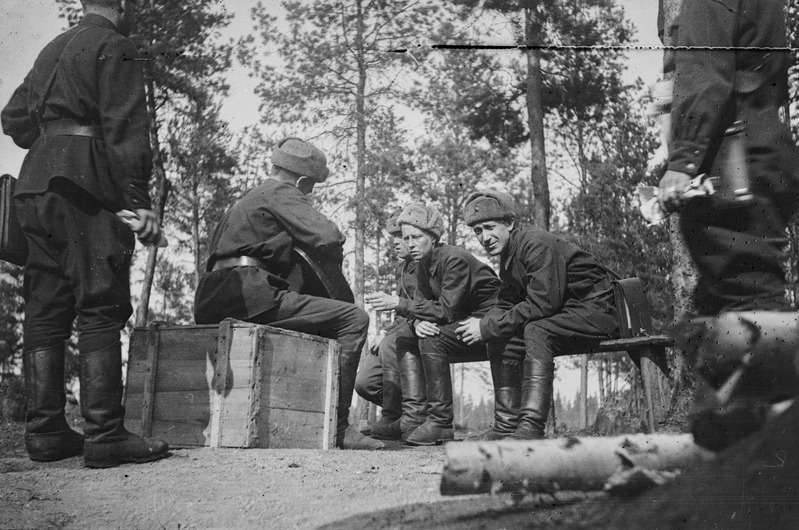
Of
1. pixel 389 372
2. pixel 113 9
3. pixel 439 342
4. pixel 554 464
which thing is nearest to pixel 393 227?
pixel 389 372

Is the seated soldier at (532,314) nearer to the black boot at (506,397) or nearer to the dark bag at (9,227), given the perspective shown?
the black boot at (506,397)

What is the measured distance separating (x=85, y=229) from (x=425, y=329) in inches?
88.5

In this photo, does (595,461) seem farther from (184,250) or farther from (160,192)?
(184,250)

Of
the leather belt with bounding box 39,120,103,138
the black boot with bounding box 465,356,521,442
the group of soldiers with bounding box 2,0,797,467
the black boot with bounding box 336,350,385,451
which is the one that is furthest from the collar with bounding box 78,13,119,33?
the black boot with bounding box 465,356,521,442

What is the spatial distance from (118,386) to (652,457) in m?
2.16

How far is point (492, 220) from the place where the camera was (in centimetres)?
462

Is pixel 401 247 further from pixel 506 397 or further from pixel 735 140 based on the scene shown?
pixel 735 140

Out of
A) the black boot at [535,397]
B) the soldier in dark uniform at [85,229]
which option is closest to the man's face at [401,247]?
the black boot at [535,397]

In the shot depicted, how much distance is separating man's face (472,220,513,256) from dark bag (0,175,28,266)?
2.52 metres

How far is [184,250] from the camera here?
14773 millimetres

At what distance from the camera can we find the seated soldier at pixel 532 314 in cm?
401

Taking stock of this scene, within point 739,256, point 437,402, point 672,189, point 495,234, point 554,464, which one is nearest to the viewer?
point 554,464

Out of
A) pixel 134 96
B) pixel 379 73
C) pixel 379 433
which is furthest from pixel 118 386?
pixel 379 73

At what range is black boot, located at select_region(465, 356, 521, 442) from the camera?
4.21 meters
